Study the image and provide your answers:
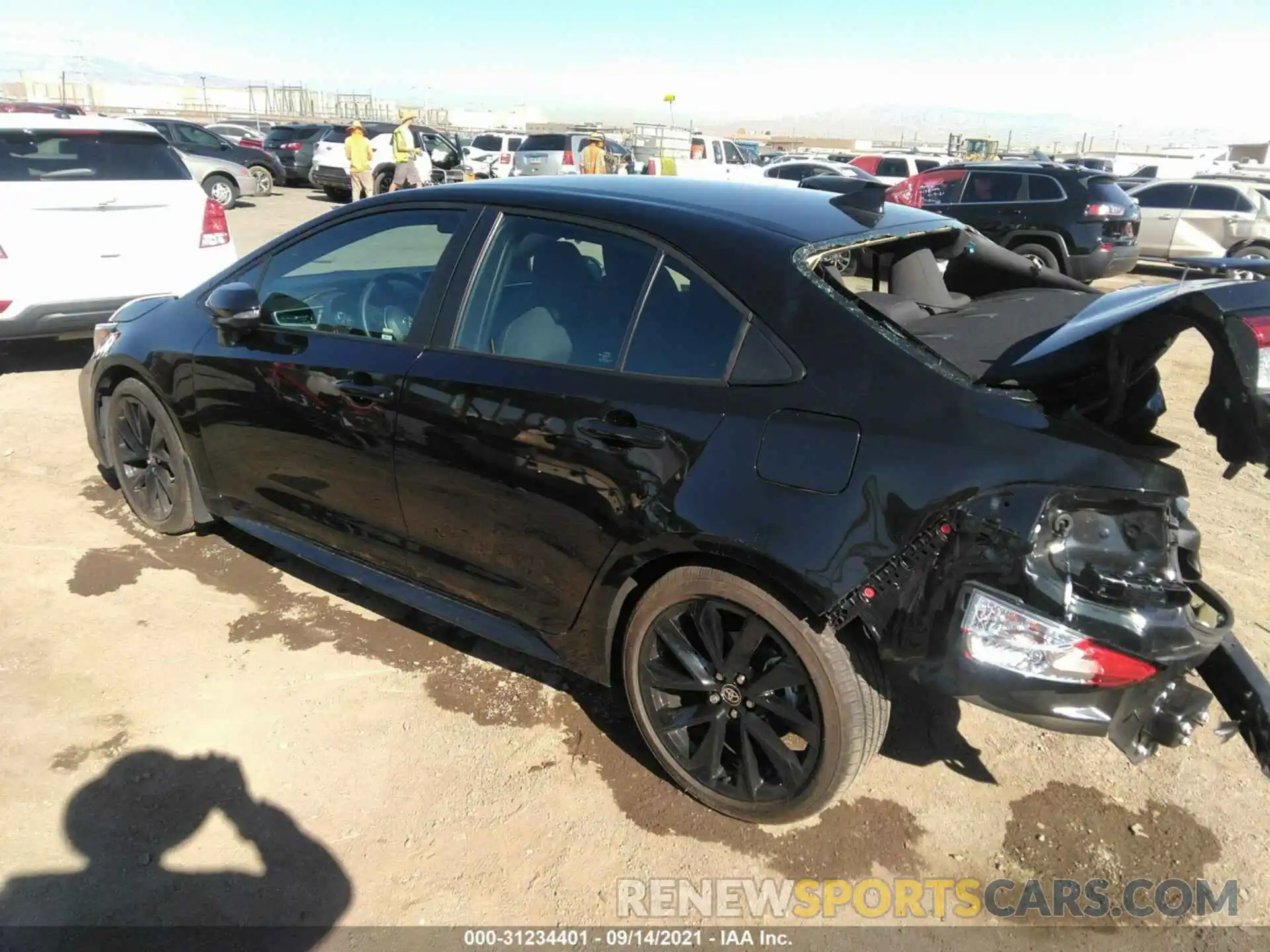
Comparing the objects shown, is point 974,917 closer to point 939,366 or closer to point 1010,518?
point 1010,518

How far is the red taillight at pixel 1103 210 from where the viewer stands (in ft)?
36.1

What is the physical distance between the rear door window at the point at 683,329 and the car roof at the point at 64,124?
5858mm

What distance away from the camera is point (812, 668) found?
228cm

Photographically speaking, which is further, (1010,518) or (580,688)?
(580,688)

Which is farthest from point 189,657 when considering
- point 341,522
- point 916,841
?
point 916,841

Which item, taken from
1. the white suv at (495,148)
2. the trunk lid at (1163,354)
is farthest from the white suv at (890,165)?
the trunk lid at (1163,354)

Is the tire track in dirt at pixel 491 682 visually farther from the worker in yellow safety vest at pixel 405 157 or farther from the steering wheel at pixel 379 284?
Answer: the worker in yellow safety vest at pixel 405 157

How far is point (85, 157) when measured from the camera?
628cm

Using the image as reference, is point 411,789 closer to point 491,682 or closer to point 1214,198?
point 491,682

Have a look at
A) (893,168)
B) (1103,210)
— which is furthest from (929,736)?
(893,168)

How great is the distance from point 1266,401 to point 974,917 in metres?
1.47

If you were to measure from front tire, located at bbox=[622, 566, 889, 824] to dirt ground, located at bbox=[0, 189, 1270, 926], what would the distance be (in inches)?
6.2

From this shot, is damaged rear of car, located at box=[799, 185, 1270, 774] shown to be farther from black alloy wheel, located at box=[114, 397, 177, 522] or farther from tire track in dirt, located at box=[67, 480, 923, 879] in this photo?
black alloy wheel, located at box=[114, 397, 177, 522]

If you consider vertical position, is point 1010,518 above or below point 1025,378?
below
